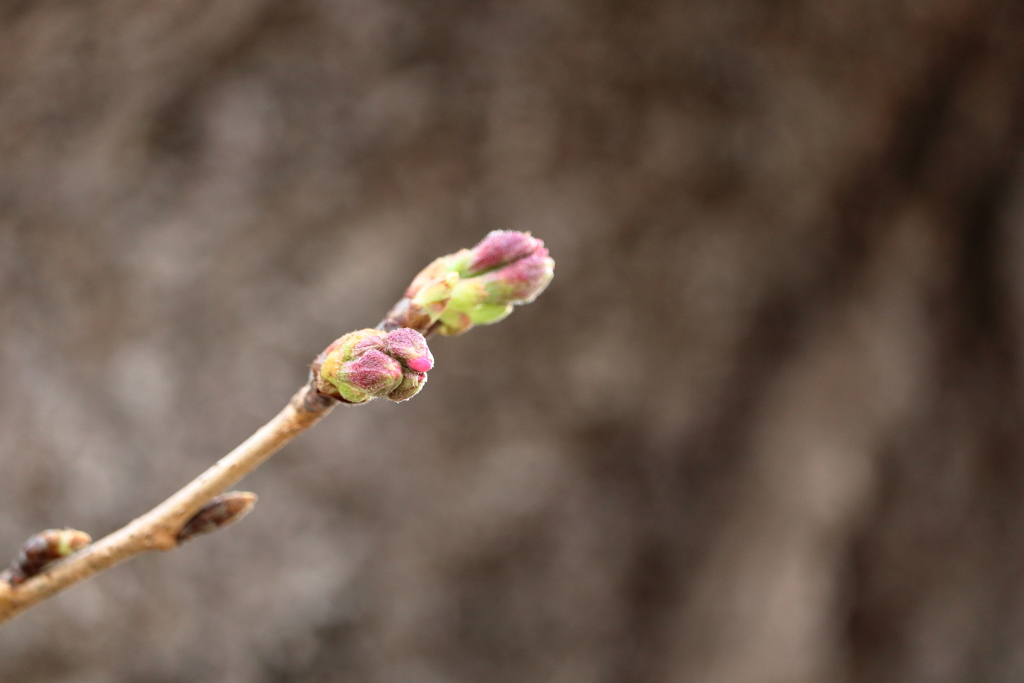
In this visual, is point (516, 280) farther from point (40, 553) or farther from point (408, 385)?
point (40, 553)

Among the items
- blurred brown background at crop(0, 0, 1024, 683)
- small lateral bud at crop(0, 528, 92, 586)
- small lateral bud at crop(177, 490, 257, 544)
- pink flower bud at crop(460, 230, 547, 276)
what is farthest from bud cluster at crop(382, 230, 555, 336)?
blurred brown background at crop(0, 0, 1024, 683)

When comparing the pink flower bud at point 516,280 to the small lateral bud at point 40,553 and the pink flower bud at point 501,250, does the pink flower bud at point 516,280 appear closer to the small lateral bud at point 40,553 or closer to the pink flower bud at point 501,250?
the pink flower bud at point 501,250

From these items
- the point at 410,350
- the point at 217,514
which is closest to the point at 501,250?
the point at 410,350

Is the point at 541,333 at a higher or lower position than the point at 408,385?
higher

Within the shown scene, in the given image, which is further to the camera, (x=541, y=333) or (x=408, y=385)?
(x=541, y=333)

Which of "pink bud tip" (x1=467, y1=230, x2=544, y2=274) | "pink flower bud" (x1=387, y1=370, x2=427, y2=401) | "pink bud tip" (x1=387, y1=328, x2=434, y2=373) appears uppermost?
"pink bud tip" (x1=467, y1=230, x2=544, y2=274)

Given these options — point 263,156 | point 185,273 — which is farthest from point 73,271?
point 263,156

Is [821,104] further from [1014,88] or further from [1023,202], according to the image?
[1023,202]

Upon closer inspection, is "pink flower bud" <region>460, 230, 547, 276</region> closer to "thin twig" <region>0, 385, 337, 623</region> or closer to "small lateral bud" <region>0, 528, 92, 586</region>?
"thin twig" <region>0, 385, 337, 623</region>

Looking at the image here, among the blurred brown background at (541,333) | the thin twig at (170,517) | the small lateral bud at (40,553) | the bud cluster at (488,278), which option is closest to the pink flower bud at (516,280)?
the bud cluster at (488,278)
